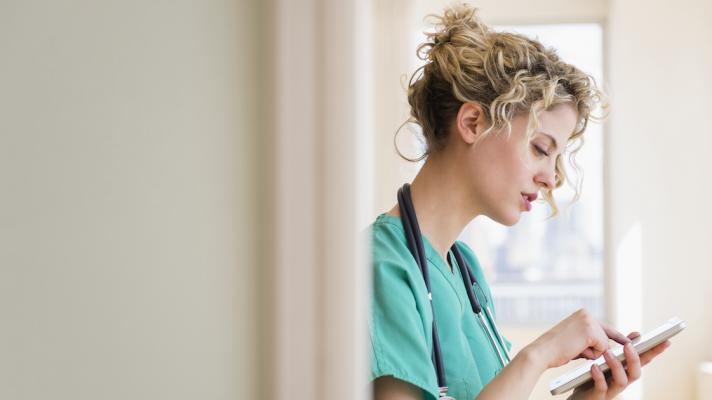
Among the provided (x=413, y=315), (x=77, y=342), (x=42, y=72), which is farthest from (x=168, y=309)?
(x=413, y=315)

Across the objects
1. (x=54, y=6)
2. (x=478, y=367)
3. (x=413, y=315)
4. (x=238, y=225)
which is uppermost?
(x=54, y=6)

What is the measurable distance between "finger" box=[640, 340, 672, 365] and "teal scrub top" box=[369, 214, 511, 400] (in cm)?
25

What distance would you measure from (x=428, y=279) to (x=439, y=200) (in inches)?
6.0

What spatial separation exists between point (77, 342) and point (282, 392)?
12cm

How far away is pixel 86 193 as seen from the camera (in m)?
0.44

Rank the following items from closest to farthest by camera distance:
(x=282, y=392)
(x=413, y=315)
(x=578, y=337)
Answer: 1. (x=282, y=392)
2. (x=413, y=315)
3. (x=578, y=337)

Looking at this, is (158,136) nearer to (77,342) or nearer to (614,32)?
(77,342)

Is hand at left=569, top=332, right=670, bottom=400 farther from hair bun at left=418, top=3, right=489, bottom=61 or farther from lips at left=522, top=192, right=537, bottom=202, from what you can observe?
hair bun at left=418, top=3, right=489, bottom=61

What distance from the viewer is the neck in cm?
122

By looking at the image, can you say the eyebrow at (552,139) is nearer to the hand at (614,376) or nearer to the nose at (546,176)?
the nose at (546,176)

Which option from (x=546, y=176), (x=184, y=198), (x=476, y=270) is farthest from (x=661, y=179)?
(x=184, y=198)

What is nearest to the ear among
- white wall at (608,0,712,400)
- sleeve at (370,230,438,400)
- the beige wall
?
sleeve at (370,230,438,400)

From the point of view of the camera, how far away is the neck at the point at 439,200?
1.22 meters

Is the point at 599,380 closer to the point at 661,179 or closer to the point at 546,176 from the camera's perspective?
the point at 546,176
